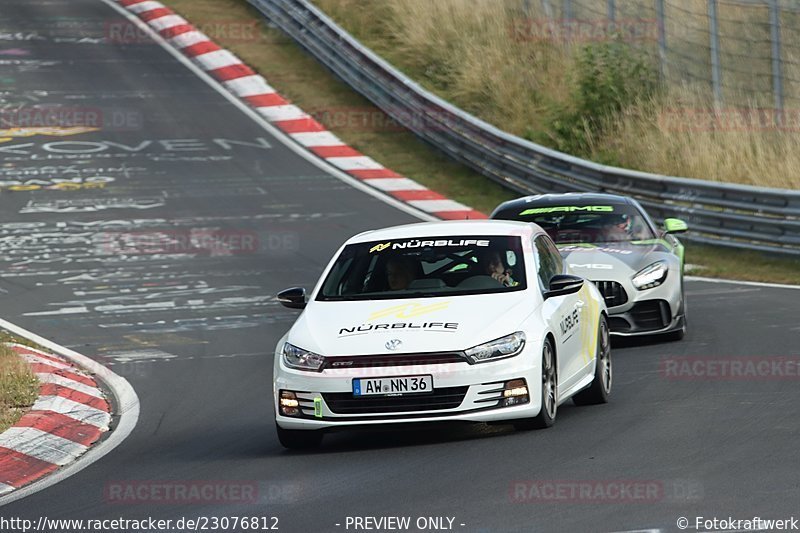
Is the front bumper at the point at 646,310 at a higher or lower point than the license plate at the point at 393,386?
lower

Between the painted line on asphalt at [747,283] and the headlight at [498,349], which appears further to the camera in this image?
the painted line on asphalt at [747,283]

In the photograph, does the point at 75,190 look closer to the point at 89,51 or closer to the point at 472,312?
the point at 89,51

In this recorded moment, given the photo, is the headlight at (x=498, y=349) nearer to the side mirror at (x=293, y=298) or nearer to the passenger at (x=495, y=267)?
the passenger at (x=495, y=267)

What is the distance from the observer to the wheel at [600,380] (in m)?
10.5

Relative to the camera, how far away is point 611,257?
45.5ft

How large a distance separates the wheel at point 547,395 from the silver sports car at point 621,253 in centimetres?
405

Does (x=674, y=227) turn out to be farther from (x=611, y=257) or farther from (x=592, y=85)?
(x=592, y=85)

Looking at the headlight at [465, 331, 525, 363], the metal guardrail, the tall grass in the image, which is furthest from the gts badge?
the tall grass

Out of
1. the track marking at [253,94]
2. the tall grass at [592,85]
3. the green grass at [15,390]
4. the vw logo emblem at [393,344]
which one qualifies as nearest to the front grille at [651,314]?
the vw logo emblem at [393,344]

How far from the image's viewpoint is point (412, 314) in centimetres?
932

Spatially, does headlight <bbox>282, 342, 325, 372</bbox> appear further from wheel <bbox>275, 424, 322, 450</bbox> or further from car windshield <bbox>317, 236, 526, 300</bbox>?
car windshield <bbox>317, 236, 526, 300</bbox>

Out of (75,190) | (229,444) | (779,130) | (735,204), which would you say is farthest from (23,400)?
(779,130)

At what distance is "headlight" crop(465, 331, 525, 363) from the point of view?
8977 millimetres

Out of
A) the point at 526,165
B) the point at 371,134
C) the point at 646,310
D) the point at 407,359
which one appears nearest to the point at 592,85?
the point at 526,165
